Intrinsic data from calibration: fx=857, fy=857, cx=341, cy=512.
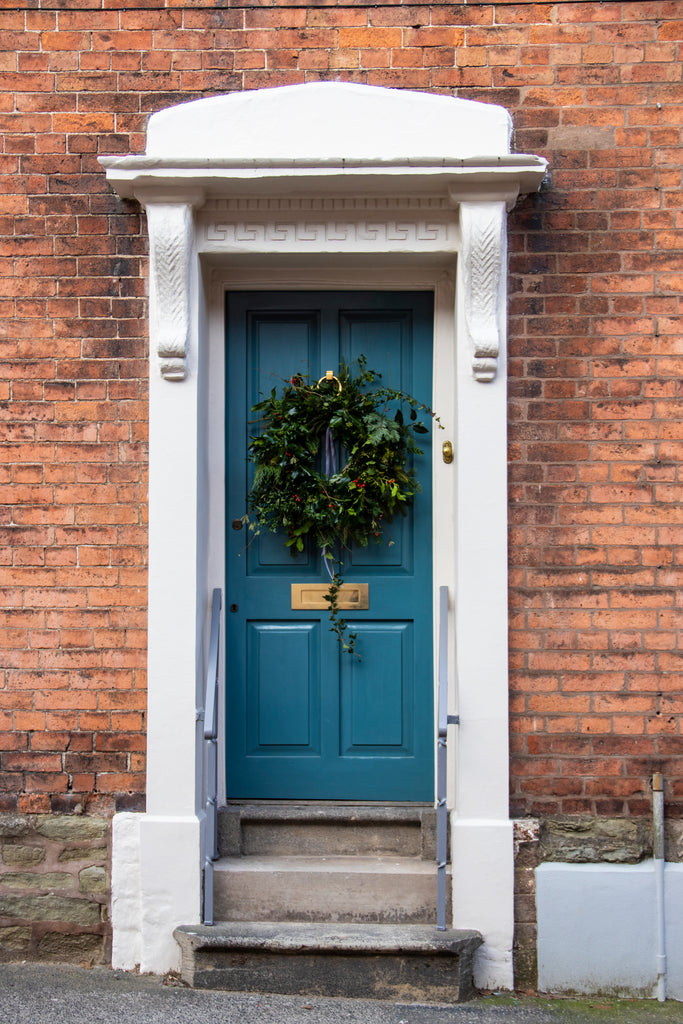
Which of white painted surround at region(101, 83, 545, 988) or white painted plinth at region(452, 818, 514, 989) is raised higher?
white painted surround at region(101, 83, 545, 988)

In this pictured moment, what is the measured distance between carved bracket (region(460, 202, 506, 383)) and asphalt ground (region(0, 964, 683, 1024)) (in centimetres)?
254

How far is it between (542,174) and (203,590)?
7.45ft

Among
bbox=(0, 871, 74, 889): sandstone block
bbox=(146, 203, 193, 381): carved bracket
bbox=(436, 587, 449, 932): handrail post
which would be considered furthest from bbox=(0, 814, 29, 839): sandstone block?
bbox=(146, 203, 193, 381): carved bracket

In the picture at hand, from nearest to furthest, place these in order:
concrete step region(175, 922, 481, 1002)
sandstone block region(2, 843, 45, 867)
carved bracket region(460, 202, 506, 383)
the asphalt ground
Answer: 1. the asphalt ground
2. concrete step region(175, 922, 481, 1002)
3. carved bracket region(460, 202, 506, 383)
4. sandstone block region(2, 843, 45, 867)

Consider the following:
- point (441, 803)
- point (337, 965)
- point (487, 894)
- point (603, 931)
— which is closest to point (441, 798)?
point (441, 803)

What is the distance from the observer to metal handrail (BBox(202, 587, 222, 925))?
11.5 feet

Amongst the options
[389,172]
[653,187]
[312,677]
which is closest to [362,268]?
[389,172]

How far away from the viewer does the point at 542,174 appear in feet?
11.5

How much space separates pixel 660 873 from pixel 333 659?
1.63 metres

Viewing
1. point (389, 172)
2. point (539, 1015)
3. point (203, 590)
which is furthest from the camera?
point (203, 590)

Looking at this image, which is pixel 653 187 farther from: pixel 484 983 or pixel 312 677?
pixel 484 983

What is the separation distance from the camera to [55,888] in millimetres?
3652

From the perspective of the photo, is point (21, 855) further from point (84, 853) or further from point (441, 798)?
point (441, 798)

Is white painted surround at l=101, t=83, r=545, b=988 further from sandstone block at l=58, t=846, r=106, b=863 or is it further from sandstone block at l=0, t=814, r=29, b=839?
sandstone block at l=0, t=814, r=29, b=839
